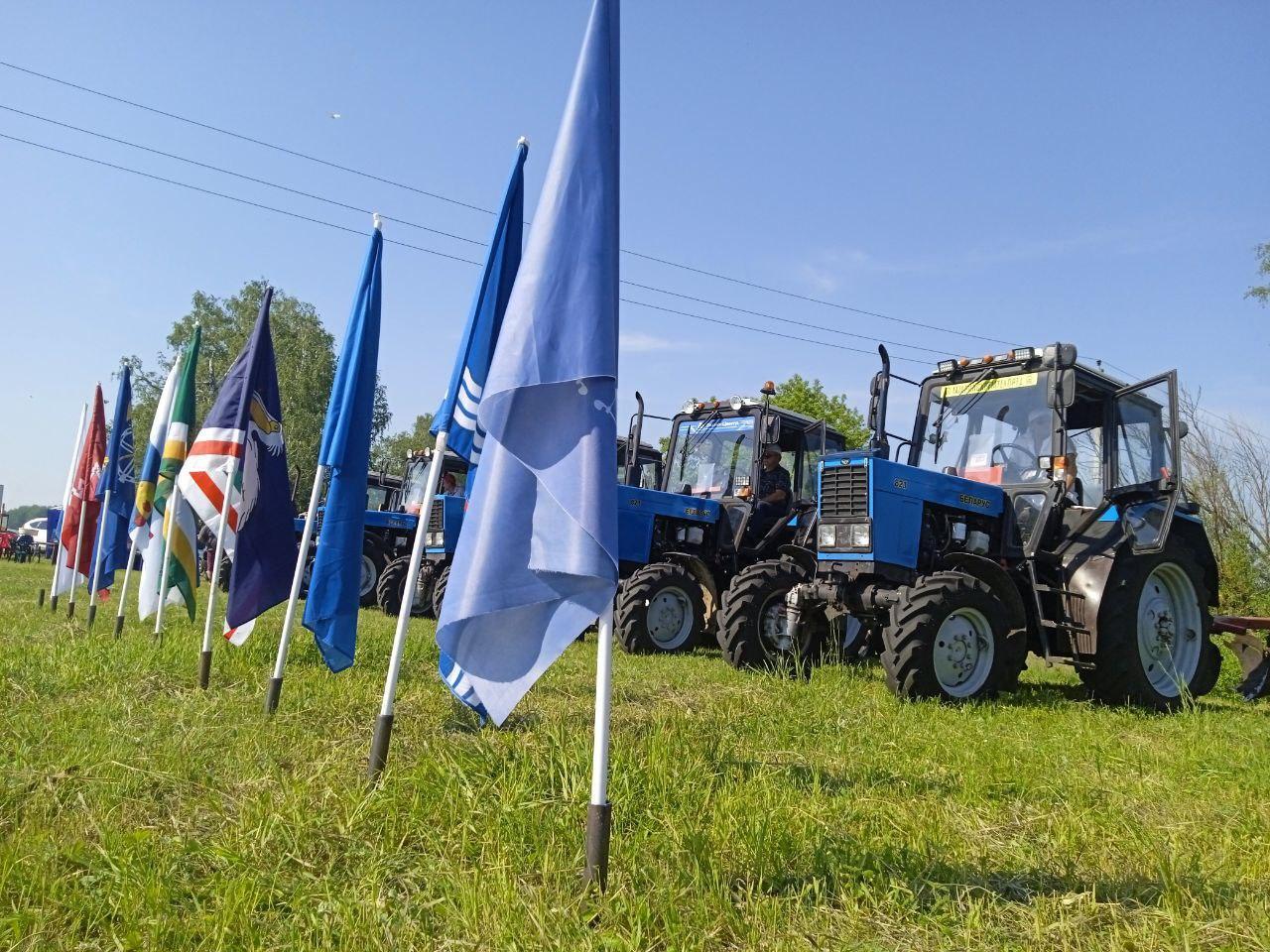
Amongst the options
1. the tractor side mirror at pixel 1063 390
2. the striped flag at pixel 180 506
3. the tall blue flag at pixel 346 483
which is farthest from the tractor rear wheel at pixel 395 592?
the tractor side mirror at pixel 1063 390

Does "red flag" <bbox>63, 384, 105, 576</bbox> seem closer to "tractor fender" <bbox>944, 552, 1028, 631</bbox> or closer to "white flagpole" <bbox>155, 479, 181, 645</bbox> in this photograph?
"white flagpole" <bbox>155, 479, 181, 645</bbox>

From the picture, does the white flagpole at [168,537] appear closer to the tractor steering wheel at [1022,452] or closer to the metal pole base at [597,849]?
the metal pole base at [597,849]

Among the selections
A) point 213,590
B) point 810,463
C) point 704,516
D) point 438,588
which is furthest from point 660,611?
point 213,590

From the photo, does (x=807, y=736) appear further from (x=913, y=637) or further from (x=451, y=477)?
(x=451, y=477)

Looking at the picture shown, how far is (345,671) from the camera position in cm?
670

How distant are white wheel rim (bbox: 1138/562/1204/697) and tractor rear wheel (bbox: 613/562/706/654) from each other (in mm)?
4167

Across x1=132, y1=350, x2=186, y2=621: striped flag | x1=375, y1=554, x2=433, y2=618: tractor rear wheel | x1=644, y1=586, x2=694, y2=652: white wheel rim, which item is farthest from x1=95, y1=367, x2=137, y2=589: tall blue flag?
x1=644, y1=586, x2=694, y2=652: white wheel rim

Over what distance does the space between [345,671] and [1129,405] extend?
6585mm

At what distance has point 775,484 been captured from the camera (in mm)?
10289

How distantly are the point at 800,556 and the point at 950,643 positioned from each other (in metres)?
3.16

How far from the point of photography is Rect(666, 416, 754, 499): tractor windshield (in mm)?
10516

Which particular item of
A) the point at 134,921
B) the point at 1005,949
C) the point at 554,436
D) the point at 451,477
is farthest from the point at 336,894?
the point at 451,477

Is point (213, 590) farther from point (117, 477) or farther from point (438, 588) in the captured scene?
point (438, 588)

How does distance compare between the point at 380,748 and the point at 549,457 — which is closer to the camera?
the point at 549,457
